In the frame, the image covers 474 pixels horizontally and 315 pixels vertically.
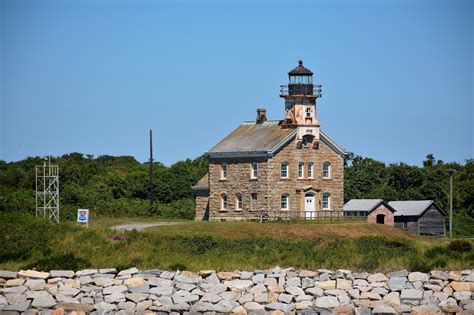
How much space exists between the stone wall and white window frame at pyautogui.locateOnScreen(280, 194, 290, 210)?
64.4 feet

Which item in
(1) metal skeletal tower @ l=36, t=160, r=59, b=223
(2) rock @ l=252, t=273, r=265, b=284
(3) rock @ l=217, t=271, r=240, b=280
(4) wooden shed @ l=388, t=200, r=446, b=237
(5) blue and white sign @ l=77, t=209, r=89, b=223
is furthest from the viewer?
(4) wooden shed @ l=388, t=200, r=446, b=237

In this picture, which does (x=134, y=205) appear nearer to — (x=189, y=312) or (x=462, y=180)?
(x=462, y=180)

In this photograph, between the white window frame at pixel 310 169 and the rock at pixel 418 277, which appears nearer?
the rock at pixel 418 277

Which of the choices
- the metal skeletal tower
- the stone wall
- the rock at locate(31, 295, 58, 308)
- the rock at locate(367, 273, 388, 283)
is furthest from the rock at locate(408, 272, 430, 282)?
the metal skeletal tower

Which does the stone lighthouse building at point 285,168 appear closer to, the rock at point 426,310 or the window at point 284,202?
the window at point 284,202

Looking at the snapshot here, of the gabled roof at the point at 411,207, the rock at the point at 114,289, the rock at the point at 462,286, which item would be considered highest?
the gabled roof at the point at 411,207

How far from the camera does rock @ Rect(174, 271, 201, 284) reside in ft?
110

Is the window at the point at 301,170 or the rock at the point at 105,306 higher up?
the window at the point at 301,170

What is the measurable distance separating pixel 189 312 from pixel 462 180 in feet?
134

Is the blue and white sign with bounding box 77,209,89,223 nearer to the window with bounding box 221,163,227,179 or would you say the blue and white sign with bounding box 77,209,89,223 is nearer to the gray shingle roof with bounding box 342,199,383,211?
the window with bounding box 221,163,227,179

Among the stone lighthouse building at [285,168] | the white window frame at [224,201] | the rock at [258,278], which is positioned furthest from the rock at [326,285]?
the white window frame at [224,201]

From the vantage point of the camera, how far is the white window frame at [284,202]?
179ft

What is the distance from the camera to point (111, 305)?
106ft

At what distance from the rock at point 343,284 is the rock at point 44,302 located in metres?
8.45
